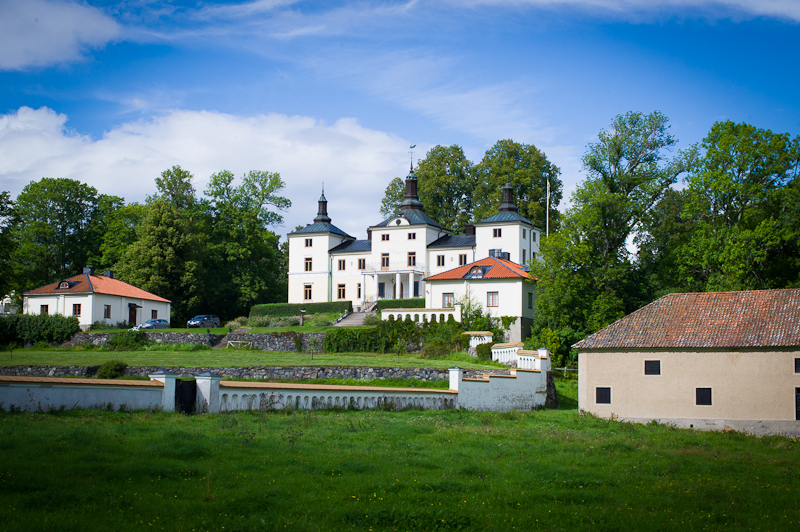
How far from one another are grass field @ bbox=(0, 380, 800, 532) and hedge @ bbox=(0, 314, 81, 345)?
3462cm

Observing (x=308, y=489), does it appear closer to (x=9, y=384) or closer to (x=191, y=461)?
(x=191, y=461)

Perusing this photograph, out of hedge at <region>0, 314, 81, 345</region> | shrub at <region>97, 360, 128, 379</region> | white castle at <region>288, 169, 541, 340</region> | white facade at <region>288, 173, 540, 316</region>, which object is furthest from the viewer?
white facade at <region>288, 173, 540, 316</region>

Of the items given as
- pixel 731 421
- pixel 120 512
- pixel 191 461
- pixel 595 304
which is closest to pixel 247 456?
pixel 191 461

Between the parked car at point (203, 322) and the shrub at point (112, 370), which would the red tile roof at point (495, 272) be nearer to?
the parked car at point (203, 322)

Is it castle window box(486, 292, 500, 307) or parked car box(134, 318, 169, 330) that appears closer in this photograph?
castle window box(486, 292, 500, 307)

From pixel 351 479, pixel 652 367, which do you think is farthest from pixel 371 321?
pixel 351 479

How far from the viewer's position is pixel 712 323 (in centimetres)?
2564

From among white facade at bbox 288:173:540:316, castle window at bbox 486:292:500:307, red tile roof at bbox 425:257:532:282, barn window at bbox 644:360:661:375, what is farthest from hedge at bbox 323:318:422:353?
barn window at bbox 644:360:661:375

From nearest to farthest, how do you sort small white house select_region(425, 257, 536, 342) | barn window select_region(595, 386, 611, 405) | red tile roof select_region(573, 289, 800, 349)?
1. red tile roof select_region(573, 289, 800, 349)
2. barn window select_region(595, 386, 611, 405)
3. small white house select_region(425, 257, 536, 342)

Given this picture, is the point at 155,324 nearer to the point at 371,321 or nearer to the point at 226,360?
the point at 371,321

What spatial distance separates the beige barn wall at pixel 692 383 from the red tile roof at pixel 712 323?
0.35 m

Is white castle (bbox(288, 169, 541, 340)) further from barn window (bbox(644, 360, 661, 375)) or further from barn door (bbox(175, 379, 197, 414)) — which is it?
barn door (bbox(175, 379, 197, 414))

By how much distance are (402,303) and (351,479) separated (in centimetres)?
4459

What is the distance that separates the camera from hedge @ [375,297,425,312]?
53906 mm
